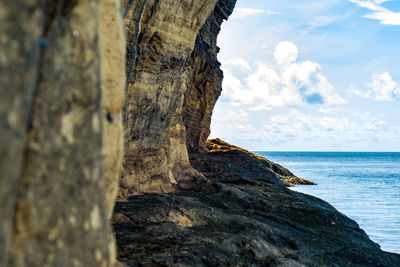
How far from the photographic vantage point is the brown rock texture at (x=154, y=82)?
49.5 feet

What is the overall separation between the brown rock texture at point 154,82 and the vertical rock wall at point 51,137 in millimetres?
10492

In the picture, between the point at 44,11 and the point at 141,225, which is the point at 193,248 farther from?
the point at 44,11

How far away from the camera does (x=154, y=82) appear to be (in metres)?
16.7

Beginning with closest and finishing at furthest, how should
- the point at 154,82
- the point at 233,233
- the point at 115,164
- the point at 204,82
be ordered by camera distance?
the point at 115,164 → the point at 233,233 → the point at 154,82 → the point at 204,82

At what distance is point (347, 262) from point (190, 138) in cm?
2259

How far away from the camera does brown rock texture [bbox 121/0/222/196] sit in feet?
49.5

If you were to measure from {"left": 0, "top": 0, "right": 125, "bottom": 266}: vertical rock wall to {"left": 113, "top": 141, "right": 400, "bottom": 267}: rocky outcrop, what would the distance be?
5.25 metres

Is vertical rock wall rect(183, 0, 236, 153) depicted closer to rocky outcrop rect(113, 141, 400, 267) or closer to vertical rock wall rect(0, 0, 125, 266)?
rocky outcrop rect(113, 141, 400, 267)

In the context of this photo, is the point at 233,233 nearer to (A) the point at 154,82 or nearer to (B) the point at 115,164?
(A) the point at 154,82

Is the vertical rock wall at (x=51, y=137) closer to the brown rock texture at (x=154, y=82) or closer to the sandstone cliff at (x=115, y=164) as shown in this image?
the sandstone cliff at (x=115, y=164)

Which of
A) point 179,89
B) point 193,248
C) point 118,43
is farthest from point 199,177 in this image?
point 118,43

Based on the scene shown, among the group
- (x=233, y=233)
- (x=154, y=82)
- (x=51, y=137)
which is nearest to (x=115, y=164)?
(x=51, y=137)

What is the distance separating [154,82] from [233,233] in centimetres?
734

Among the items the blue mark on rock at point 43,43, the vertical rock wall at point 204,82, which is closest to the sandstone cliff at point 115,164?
the blue mark on rock at point 43,43
